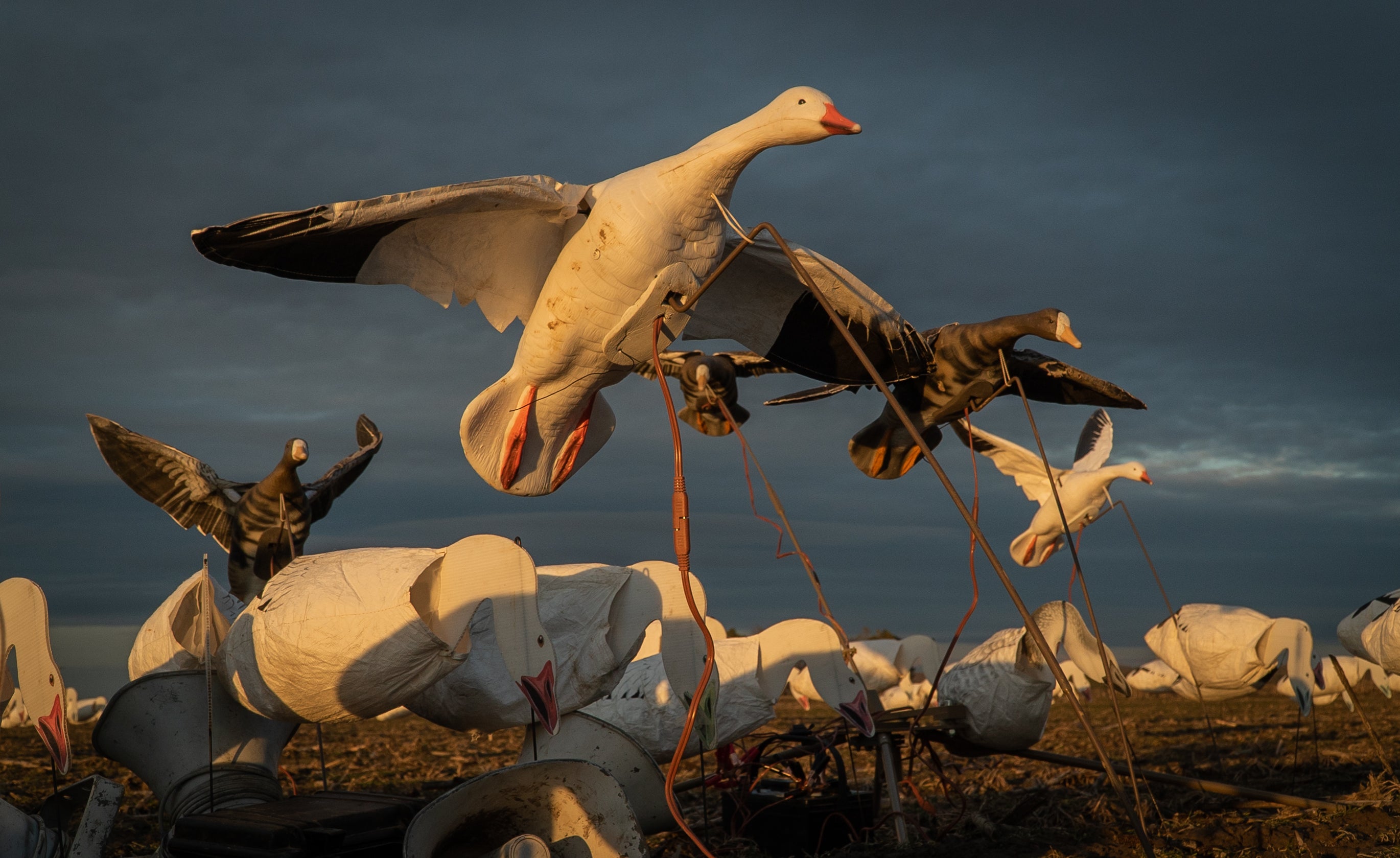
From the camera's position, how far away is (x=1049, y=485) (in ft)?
26.8

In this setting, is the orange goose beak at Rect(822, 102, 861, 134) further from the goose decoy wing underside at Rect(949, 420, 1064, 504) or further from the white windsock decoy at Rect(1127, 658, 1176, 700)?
the white windsock decoy at Rect(1127, 658, 1176, 700)

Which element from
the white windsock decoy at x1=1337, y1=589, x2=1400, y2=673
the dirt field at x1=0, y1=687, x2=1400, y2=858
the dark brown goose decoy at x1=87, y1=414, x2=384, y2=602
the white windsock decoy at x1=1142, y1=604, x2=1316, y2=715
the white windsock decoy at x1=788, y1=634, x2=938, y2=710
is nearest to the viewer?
the dirt field at x1=0, y1=687, x2=1400, y2=858

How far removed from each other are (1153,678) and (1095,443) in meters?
15.6

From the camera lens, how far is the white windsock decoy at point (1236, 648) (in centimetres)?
903

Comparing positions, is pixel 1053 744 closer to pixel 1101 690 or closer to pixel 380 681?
pixel 380 681

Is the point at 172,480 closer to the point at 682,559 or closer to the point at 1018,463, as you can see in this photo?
the point at 682,559

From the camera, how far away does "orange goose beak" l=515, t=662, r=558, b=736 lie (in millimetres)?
4531

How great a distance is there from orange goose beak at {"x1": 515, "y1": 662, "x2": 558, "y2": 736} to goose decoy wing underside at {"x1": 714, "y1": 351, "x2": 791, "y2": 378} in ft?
10.4

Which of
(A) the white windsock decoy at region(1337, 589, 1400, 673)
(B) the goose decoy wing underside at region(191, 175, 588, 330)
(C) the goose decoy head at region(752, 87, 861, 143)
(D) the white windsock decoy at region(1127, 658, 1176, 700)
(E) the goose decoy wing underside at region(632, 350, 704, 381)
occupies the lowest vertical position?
(D) the white windsock decoy at region(1127, 658, 1176, 700)

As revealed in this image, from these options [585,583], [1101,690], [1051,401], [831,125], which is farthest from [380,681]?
[1101,690]

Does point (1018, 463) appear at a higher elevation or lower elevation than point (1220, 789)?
higher

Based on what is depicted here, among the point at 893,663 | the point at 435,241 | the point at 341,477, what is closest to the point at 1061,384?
the point at 435,241

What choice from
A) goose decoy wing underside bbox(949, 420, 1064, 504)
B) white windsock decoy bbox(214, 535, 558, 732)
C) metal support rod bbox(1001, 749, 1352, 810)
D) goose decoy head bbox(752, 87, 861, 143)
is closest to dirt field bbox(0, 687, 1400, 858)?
metal support rod bbox(1001, 749, 1352, 810)

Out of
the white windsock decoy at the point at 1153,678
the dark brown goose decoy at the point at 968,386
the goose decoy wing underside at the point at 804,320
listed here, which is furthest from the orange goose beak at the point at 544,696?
the white windsock decoy at the point at 1153,678
